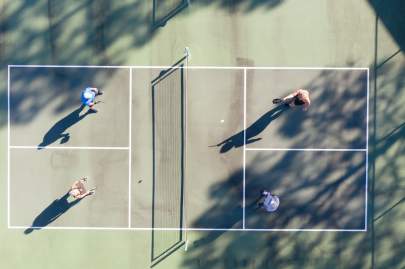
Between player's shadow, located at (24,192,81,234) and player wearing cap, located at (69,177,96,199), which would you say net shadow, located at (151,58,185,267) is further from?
player's shadow, located at (24,192,81,234)

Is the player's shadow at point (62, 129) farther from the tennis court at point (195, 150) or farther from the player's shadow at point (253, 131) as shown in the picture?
the player's shadow at point (253, 131)

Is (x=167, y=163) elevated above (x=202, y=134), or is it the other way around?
(x=202, y=134)

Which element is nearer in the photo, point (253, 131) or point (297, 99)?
point (297, 99)

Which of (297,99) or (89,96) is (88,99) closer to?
(89,96)

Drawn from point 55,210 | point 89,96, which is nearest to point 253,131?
A: point 89,96

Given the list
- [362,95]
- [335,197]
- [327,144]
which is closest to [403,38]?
[362,95]

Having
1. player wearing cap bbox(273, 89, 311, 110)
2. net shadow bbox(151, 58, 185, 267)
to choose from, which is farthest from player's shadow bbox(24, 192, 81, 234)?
player wearing cap bbox(273, 89, 311, 110)
